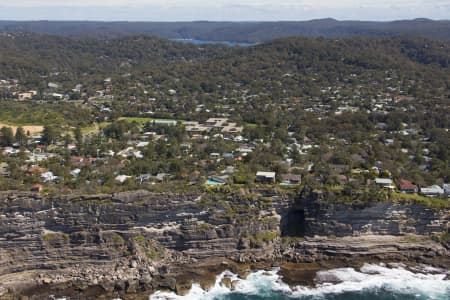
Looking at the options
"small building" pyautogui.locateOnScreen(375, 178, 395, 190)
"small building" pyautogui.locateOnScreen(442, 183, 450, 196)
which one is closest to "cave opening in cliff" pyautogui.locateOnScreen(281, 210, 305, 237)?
"small building" pyautogui.locateOnScreen(375, 178, 395, 190)

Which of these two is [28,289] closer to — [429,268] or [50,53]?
[429,268]

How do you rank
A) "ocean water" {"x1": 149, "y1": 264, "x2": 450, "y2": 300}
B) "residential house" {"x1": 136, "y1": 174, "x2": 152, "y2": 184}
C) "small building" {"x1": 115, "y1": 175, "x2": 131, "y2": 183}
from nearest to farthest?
"ocean water" {"x1": 149, "y1": 264, "x2": 450, "y2": 300} → "small building" {"x1": 115, "y1": 175, "x2": 131, "y2": 183} → "residential house" {"x1": 136, "y1": 174, "x2": 152, "y2": 184}

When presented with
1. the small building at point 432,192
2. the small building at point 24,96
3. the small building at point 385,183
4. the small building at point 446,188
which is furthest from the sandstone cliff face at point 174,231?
the small building at point 24,96

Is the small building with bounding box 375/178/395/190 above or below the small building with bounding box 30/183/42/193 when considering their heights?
above

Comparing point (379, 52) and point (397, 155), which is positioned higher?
point (379, 52)

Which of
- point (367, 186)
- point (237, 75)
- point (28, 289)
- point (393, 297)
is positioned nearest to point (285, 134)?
point (367, 186)

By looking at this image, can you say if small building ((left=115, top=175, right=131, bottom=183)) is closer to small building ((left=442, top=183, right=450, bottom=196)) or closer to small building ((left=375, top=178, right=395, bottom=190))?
small building ((left=375, top=178, right=395, bottom=190))

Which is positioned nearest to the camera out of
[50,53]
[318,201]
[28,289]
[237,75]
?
[28,289]

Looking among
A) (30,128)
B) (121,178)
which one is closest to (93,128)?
(30,128)
